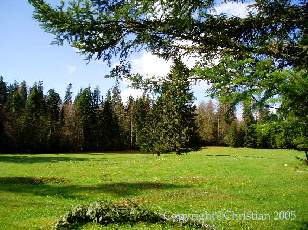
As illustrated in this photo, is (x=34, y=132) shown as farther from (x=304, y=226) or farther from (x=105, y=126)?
(x=304, y=226)

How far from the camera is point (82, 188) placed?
26172mm

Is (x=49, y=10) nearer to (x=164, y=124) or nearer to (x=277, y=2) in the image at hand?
(x=277, y=2)

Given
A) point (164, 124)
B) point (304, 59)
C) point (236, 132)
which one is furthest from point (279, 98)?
point (236, 132)

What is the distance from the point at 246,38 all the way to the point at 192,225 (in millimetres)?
8517

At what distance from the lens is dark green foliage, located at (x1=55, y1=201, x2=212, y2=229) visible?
1476 centimetres

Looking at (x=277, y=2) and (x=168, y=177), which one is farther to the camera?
(x=168, y=177)

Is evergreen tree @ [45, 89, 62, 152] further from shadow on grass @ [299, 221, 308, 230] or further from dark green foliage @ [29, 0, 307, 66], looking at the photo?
dark green foliage @ [29, 0, 307, 66]

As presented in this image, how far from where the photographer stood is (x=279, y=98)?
6.77m

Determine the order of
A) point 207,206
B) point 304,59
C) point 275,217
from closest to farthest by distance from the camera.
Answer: point 304,59 → point 275,217 → point 207,206

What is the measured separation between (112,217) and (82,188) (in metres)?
11.7

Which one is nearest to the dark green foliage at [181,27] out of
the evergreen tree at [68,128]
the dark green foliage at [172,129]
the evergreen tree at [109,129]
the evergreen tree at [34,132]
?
the dark green foliage at [172,129]

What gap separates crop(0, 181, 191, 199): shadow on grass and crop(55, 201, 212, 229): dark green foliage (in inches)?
293

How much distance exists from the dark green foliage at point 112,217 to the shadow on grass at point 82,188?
24.4 ft

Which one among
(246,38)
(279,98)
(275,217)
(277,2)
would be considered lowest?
(275,217)
